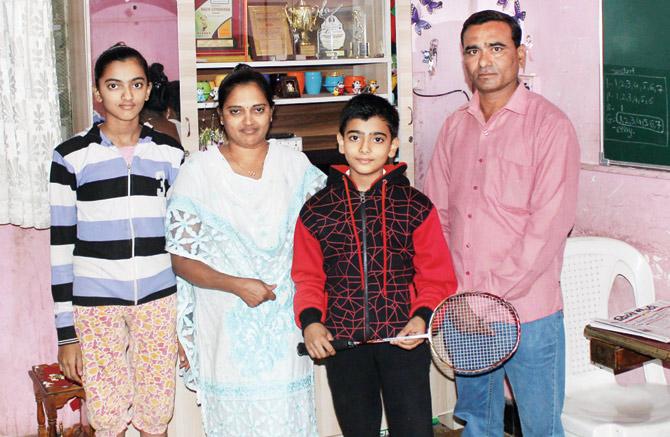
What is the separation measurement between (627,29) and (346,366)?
1863mm

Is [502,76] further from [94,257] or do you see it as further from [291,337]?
[94,257]

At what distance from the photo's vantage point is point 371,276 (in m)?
2.45

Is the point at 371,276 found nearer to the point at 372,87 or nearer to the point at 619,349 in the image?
the point at 619,349

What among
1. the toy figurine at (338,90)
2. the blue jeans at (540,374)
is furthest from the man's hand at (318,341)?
the toy figurine at (338,90)

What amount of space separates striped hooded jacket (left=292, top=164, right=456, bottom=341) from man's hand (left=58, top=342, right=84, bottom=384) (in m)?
0.73

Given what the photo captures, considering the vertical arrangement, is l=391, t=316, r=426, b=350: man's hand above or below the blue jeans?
above

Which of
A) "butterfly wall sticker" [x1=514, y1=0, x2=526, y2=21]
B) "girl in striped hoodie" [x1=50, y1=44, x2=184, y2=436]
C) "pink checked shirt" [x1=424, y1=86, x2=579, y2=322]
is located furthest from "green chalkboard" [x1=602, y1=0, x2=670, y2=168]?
"girl in striped hoodie" [x1=50, y1=44, x2=184, y2=436]

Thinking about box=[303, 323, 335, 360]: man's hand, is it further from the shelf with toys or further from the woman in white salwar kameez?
the shelf with toys

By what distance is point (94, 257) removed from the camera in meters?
2.61

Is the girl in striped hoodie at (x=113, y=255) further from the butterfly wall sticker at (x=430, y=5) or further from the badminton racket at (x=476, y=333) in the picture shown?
the butterfly wall sticker at (x=430, y=5)

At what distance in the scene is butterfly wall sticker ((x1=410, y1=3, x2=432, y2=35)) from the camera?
412 cm

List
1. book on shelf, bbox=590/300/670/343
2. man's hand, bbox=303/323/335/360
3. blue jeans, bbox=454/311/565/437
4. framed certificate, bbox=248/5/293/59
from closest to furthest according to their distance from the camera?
man's hand, bbox=303/323/335/360
blue jeans, bbox=454/311/565/437
book on shelf, bbox=590/300/670/343
framed certificate, bbox=248/5/293/59

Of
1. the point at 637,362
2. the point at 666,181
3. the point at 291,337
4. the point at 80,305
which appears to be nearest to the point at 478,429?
the point at 637,362

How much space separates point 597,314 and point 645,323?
503mm
